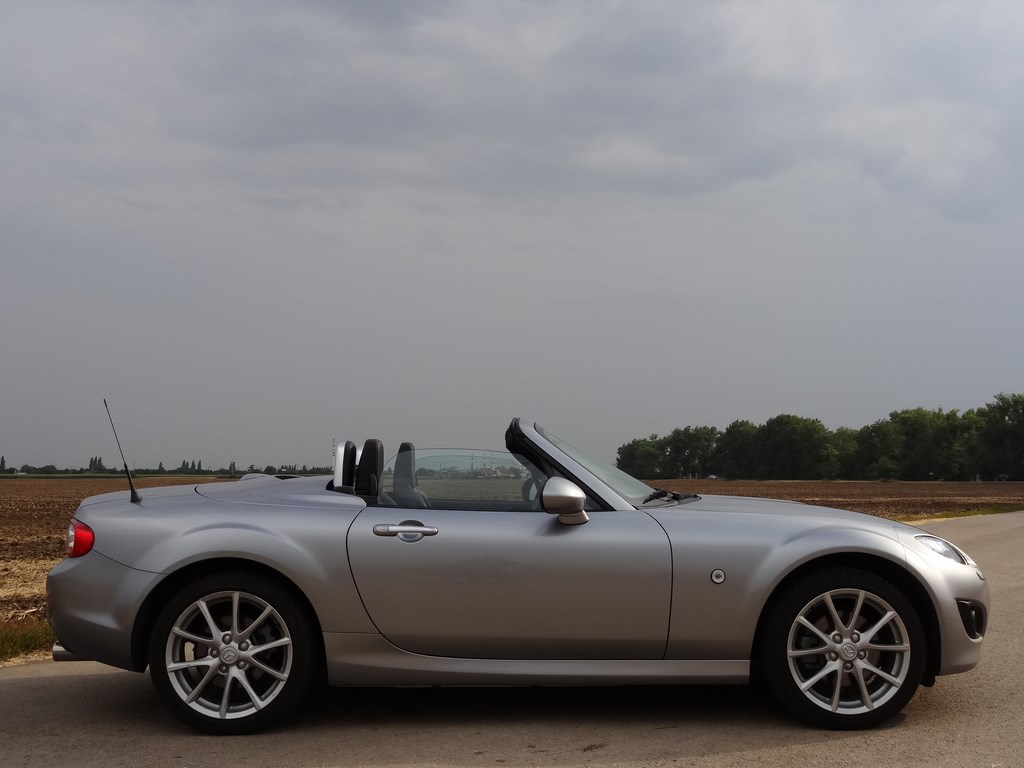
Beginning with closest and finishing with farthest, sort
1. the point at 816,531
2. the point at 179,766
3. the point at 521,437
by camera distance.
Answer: the point at 179,766 → the point at 816,531 → the point at 521,437

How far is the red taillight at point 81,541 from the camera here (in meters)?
4.48

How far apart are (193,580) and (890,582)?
122 inches

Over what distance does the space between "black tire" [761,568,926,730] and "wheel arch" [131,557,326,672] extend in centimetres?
196

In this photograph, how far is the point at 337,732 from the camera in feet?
14.1

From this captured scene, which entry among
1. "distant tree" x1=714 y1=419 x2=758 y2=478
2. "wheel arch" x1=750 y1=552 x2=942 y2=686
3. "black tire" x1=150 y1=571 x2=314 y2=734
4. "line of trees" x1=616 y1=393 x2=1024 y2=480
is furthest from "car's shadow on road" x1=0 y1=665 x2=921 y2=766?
"distant tree" x1=714 y1=419 x2=758 y2=478

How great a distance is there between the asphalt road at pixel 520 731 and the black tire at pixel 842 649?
0.36ft

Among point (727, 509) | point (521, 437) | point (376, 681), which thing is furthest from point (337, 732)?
point (727, 509)

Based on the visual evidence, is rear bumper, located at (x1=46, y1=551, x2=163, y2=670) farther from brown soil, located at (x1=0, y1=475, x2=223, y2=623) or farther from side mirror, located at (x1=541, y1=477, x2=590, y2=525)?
brown soil, located at (x1=0, y1=475, x2=223, y2=623)

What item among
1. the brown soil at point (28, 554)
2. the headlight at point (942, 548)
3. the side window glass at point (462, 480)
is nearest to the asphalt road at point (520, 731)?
the headlight at point (942, 548)

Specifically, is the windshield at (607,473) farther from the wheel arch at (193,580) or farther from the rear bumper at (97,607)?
the rear bumper at (97,607)

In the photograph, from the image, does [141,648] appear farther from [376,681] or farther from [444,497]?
[444,497]

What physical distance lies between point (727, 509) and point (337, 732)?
204 centimetres

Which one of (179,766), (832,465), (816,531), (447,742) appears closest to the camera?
(179,766)

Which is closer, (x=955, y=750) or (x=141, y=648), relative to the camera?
(x=955, y=750)
